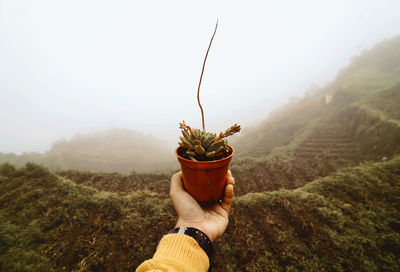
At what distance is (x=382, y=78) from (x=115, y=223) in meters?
32.3

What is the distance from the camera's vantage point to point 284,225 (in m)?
4.55

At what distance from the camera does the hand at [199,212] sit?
6.87ft

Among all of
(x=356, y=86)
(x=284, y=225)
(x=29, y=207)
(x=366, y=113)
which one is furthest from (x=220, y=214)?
(x=356, y=86)

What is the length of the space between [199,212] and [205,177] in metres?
0.57

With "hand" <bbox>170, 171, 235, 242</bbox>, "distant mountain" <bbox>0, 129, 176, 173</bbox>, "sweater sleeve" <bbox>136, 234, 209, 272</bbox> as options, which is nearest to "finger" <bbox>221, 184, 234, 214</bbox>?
"hand" <bbox>170, 171, 235, 242</bbox>

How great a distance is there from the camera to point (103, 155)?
30438 mm

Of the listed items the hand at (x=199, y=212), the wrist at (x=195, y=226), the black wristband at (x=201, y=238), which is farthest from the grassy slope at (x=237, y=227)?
the black wristband at (x=201, y=238)

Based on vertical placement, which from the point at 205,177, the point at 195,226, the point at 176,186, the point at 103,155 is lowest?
the point at 103,155

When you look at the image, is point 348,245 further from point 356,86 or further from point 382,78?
point 382,78

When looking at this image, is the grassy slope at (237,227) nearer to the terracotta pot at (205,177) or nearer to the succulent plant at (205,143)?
the terracotta pot at (205,177)

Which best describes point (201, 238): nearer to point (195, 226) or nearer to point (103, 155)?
point (195, 226)

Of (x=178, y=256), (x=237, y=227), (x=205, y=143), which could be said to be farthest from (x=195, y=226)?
(x=237, y=227)

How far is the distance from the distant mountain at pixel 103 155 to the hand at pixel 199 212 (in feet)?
61.6

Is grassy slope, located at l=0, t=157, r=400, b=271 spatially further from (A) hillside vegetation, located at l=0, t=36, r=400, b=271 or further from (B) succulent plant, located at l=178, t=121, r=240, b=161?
(B) succulent plant, located at l=178, t=121, r=240, b=161
